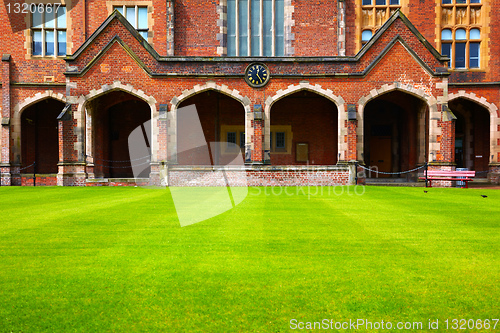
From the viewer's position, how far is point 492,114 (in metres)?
21.5

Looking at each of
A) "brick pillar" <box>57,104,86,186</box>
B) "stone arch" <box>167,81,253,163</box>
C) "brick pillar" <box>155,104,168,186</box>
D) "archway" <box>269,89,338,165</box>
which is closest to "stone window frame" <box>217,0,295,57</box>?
"archway" <box>269,89,338,165</box>

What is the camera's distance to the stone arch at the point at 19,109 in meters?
20.8

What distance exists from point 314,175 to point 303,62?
5700 mm

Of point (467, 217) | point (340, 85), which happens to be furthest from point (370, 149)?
point (467, 217)

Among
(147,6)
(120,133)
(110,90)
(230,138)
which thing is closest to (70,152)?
(110,90)

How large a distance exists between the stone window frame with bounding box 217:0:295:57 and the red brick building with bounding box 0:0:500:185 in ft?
0.22

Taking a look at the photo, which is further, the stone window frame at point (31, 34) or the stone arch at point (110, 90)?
the stone window frame at point (31, 34)

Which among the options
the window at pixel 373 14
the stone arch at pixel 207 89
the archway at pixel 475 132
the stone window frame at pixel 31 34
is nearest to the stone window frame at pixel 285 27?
the window at pixel 373 14

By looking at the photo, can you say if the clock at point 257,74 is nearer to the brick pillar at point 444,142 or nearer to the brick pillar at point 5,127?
the brick pillar at point 444,142

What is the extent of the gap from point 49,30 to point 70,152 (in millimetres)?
10173

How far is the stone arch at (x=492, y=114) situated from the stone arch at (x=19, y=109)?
2460 cm

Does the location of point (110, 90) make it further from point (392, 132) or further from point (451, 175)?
point (392, 132)

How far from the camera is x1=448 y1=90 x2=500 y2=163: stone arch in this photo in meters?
21.5

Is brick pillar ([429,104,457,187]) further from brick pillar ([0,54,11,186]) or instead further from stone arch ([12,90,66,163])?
brick pillar ([0,54,11,186])
